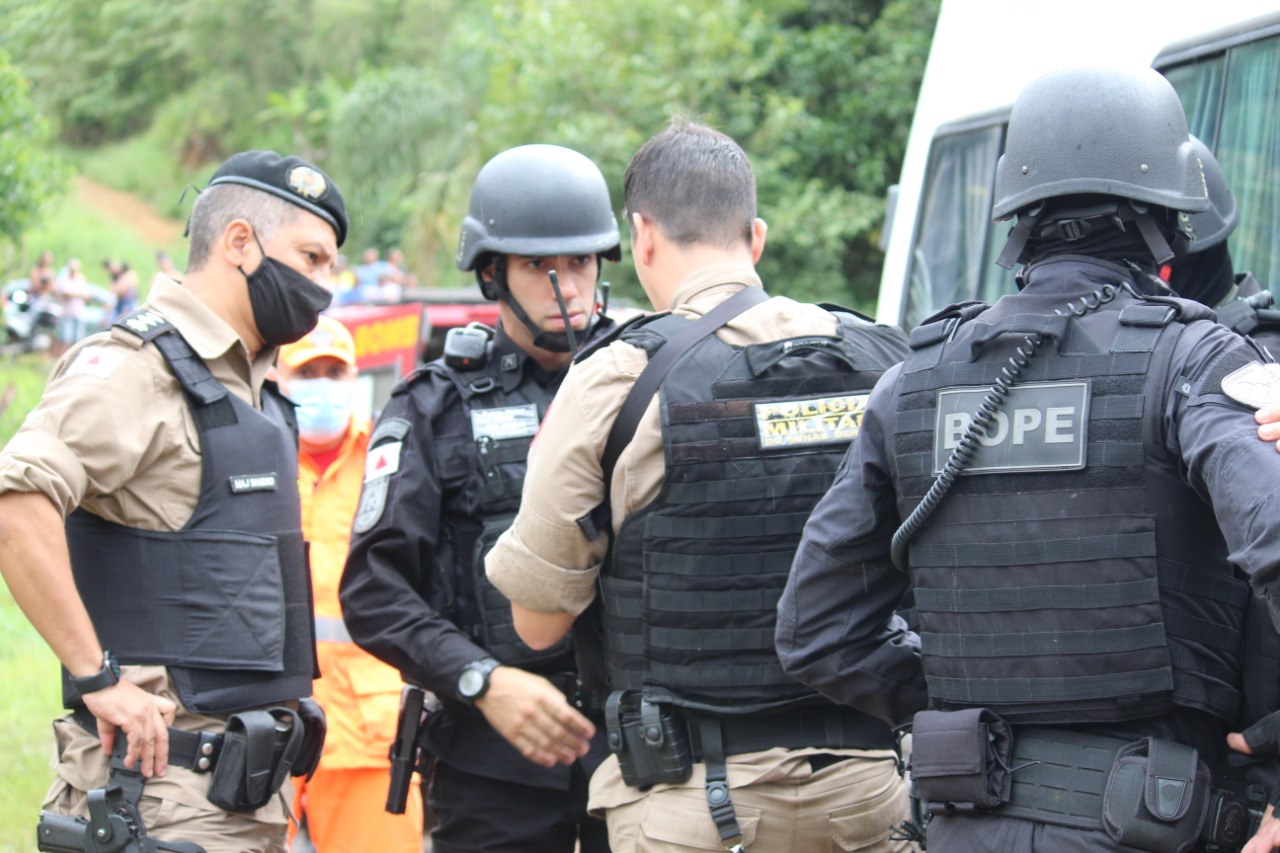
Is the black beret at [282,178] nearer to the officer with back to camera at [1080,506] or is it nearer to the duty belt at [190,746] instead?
the duty belt at [190,746]

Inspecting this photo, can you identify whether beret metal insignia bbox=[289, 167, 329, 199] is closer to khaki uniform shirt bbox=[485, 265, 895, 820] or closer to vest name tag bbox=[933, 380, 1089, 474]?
khaki uniform shirt bbox=[485, 265, 895, 820]

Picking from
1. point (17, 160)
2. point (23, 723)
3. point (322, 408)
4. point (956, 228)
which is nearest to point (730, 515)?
point (322, 408)

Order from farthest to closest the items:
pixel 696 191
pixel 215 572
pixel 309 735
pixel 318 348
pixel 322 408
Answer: pixel 318 348, pixel 322 408, pixel 309 735, pixel 215 572, pixel 696 191

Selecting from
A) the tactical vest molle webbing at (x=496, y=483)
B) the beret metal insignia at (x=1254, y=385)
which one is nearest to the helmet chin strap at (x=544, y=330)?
the tactical vest molle webbing at (x=496, y=483)

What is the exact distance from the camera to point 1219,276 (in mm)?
3686

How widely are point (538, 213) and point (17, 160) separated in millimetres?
10079

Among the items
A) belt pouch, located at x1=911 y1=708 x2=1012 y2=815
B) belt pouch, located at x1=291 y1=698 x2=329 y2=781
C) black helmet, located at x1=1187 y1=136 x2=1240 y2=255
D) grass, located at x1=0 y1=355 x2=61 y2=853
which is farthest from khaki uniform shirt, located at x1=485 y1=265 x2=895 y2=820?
grass, located at x1=0 y1=355 x2=61 y2=853

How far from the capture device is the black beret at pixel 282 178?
11.6ft

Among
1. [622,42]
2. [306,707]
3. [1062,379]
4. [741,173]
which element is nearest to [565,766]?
[306,707]

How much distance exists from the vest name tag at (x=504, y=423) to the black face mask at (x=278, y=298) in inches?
19.7

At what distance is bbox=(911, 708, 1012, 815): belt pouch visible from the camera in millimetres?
2203

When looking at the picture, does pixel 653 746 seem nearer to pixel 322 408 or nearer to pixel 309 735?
pixel 309 735

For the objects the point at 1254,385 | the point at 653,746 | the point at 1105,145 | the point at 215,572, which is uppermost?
the point at 1105,145

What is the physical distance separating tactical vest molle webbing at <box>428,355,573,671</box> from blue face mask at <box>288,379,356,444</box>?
1.23 meters
